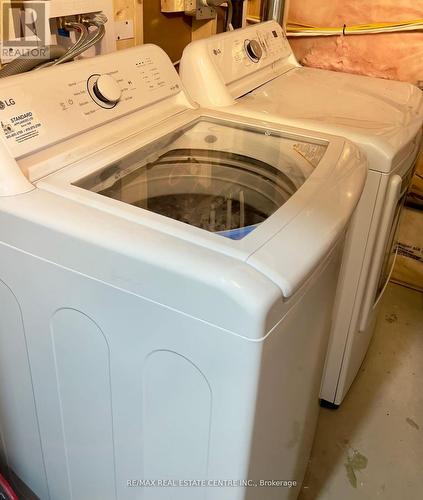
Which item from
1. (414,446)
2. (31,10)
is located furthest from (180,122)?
(414,446)

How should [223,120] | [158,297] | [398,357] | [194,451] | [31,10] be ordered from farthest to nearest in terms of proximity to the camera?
[398,357] → [223,120] → [31,10] → [194,451] → [158,297]

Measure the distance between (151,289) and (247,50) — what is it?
3.97 feet

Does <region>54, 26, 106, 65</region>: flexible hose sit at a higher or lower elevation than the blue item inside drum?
higher

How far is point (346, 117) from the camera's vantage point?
5.03ft

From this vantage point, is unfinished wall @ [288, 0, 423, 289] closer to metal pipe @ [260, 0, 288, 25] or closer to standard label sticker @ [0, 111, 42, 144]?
metal pipe @ [260, 0, 288, 25]

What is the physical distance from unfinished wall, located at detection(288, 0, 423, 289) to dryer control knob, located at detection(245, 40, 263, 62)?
60 centimetres

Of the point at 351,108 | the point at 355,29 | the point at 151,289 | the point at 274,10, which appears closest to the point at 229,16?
the point at 274,10

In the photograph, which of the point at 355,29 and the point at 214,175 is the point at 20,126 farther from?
the point at 355,29

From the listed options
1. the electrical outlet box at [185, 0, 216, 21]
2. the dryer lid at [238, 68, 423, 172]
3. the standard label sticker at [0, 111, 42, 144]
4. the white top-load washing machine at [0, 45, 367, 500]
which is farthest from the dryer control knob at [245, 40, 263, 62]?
the standard label sticker at [0, 111, 42, 144]

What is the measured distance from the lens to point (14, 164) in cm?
96

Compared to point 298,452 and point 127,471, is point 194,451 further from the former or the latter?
point 298,452

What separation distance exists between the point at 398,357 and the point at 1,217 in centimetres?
172

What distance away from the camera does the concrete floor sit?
160 cm

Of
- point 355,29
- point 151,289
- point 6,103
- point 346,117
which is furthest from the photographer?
point 355,29
